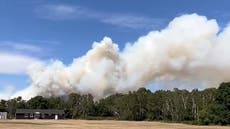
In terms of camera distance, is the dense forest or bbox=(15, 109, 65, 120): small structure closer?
the dense forest

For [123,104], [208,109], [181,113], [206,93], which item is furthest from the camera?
[123,104]

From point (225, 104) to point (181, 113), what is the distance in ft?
131

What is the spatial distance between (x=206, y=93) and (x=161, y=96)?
2018 cm

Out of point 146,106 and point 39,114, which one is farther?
point 39,114

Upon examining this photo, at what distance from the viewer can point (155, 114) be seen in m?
163

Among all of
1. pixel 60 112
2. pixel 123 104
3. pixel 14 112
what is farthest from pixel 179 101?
pixel 14 112

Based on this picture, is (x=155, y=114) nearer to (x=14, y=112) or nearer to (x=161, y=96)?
(x=161, y=96)

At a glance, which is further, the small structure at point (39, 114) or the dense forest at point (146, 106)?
the small structure at point (39, 114)

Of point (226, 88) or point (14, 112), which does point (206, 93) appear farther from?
point (14, 112)

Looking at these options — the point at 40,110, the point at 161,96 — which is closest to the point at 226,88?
the point at 161,96

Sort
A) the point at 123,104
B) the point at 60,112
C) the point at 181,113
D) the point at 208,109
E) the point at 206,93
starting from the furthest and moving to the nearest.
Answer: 1. the point at 60,112
2. the point at 123,104
3. the point at 206,93
4. the point at 181,113
5. the point at 208,109

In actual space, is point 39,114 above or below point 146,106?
below

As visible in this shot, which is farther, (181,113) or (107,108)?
(107,108)

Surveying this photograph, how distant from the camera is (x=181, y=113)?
14888cm
